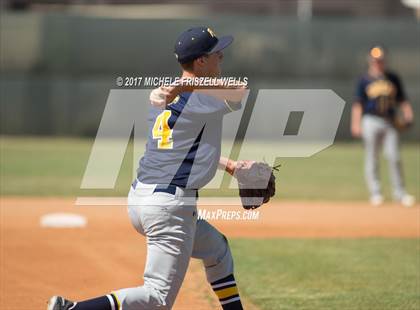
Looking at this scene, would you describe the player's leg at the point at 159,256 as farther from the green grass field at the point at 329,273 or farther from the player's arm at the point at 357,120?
the player's arm at the point at 357,120

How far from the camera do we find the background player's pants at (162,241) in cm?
559

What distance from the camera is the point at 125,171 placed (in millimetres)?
19266

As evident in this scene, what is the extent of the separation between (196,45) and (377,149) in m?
9.42

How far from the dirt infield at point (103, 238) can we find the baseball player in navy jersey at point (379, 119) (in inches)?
18.7

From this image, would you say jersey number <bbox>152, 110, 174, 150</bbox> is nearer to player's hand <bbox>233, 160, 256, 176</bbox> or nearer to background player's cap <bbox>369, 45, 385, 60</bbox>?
player's hand <bbox>233, 160, 256, 176</bbox>

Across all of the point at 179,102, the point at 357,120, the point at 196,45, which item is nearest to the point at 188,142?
the point at 179,102

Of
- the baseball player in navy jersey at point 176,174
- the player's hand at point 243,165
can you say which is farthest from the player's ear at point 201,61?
the player's hand at point 243,165

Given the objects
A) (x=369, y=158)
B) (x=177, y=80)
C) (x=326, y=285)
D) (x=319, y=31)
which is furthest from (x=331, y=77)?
(x=177, y=80)

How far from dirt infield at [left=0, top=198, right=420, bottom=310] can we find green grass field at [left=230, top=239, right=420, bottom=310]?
0.50m

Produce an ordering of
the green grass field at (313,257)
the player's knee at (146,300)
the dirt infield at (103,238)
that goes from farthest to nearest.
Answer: the dirt infield at (103,238)
the green grass field at (313,257)
the player's knee at (146,300)

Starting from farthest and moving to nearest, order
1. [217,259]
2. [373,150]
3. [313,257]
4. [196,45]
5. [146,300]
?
[373,150] → [313,257] → [217,259] → [196,45] → [146,300]

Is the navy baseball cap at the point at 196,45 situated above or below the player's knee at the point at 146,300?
above
